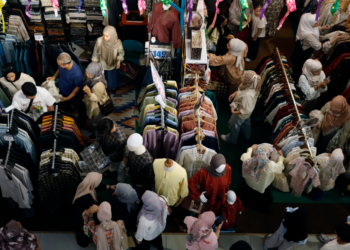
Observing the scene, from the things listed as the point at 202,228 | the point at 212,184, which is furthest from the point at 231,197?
the point at 202,228

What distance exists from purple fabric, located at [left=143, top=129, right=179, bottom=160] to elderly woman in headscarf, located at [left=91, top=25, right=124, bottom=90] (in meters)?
2.32

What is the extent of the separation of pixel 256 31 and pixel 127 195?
5.39 meters

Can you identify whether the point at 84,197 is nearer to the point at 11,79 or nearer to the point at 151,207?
the point at 151,207

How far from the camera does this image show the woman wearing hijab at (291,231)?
4.27 meters

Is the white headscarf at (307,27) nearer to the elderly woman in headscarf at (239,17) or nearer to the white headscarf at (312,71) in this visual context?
the elderly woman in headscarf at (239,17)

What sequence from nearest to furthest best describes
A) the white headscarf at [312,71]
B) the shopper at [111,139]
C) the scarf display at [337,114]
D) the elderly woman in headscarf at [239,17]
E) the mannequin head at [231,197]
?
the mannequin head at [231,197] → the shopper at [111,139] → the scarf display at [337,114] → the white headscarf at [312,71] → the elderly woman in headscarf at [239,17]

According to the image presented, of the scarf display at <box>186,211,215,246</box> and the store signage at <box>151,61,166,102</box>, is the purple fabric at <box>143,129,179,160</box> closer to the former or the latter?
the store signage at <box>151,61,166,102</box>

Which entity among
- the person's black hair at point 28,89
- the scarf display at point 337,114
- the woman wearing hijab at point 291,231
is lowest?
the woman wearing hijab at point 291,231

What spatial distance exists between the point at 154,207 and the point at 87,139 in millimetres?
2982

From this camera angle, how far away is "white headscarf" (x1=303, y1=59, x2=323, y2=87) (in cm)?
595

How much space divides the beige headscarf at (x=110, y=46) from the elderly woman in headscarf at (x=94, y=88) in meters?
0.96

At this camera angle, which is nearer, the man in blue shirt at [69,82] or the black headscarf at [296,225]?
the black headscarf at [296,225]

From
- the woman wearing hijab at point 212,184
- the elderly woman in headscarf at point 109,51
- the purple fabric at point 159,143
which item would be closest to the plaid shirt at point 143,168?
the purple fabric at point 159,143

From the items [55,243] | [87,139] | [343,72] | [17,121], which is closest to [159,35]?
[87,139]
